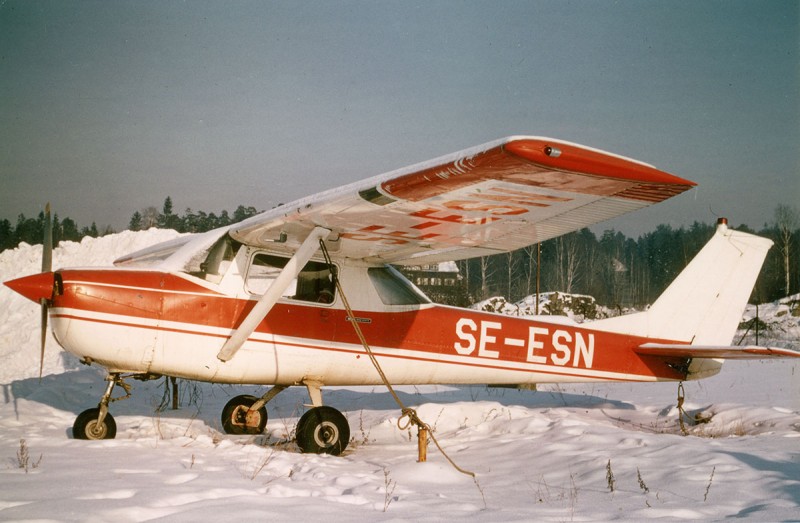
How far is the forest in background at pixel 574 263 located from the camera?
4791 centimetres

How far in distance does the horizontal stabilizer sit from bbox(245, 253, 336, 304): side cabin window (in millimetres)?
4107

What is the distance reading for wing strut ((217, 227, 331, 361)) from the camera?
5473 mm

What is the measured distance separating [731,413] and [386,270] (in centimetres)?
447

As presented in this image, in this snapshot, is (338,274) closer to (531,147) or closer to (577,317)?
(531,147)

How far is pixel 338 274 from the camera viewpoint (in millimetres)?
6434

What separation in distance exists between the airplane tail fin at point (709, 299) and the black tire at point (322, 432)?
3672 millimetres

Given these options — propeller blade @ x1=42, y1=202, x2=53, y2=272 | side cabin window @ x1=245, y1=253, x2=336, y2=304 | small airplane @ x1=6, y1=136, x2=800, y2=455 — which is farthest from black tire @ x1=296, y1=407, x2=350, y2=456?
propeller blade @ x1=42, y1=202, x2=53, y2=272

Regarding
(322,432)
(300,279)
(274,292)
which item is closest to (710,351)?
(322,432)

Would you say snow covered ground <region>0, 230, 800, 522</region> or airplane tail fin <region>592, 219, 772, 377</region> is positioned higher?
airplane tail fin <region>592, 219, 772, 377</region>

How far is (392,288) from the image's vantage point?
671 centimetres

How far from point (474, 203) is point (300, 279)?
96.9 inches

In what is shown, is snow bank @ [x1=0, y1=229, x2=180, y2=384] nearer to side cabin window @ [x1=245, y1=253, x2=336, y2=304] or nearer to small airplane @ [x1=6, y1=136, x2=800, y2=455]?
small airplane @ [x1=6, y1=136, x2=800, y2=455]

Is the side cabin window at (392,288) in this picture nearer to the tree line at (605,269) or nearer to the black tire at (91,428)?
the black tire at (91,428)

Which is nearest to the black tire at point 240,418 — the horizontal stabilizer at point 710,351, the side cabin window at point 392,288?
the side cabin window at point 392,288
